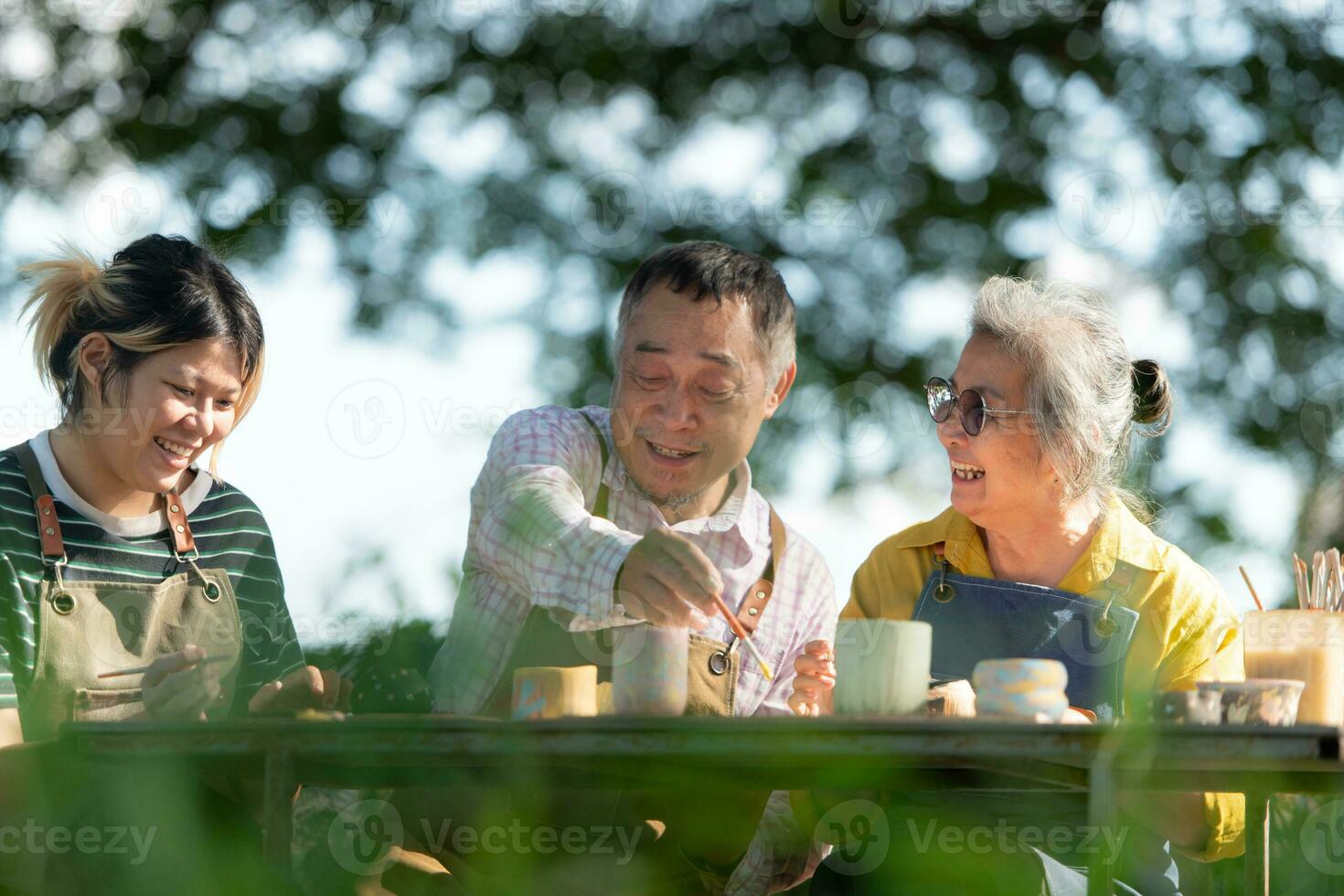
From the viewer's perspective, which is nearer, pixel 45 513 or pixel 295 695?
pixel 295 695

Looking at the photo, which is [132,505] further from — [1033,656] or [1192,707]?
[1192,707]

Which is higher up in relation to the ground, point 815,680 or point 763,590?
point 763,590

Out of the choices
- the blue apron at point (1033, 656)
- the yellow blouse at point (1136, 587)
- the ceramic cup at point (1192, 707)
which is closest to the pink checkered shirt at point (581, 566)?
the yellow blouse at point (1136, 587)

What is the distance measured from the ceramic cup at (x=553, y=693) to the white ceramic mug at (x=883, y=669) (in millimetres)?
366

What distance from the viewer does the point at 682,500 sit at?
3.20 m

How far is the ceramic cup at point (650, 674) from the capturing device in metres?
2.21

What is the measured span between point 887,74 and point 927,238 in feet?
2.87

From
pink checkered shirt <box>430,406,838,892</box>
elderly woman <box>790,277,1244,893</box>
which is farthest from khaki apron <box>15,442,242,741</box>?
elderly woman <box>790,277,1244,893</box>

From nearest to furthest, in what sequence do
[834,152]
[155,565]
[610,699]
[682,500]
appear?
1. [610,699]
2. [155,565]
3. [682,500]
4. [834,152]

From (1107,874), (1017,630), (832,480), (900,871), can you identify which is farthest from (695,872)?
(832,480)

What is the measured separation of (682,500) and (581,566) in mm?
677

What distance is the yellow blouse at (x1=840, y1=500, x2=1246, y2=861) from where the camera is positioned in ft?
9.48

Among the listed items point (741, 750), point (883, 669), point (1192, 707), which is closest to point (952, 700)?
point (883, 669)

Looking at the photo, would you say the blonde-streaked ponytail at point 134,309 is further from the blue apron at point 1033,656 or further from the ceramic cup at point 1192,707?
the ceramic cup at point 1192,707
